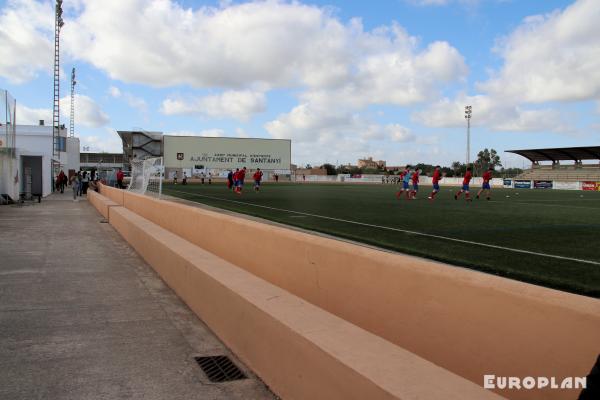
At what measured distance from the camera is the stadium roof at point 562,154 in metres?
63.2

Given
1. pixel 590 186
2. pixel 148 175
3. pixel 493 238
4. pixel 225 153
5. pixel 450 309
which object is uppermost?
pixel 225 153

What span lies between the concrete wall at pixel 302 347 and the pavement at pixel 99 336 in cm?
22

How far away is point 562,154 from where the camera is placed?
222 feet

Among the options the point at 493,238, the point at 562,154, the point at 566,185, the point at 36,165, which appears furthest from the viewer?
the point at 562,154

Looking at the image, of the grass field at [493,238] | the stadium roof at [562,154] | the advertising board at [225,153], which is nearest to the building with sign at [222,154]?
the advertising board at [225,153]

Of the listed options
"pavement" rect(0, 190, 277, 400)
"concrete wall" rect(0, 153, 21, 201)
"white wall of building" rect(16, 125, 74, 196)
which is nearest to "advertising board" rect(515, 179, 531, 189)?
"white wall of building" rect(16, 125, 74, 196)

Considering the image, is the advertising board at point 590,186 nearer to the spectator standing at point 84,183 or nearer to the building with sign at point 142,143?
the spectator standing at point 84,183

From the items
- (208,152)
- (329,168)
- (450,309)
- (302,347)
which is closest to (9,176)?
(302,347)

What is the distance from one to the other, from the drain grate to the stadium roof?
67.4 m

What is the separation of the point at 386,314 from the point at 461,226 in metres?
10.0

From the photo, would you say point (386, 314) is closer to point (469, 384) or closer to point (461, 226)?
point (469, 384)

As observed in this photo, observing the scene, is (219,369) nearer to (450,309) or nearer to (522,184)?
(450,309)

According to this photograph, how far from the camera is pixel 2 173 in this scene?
21.8 m

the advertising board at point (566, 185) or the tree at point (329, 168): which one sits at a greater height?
the tree at point (329, 168)
